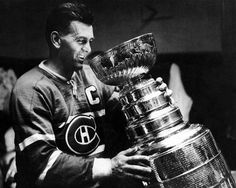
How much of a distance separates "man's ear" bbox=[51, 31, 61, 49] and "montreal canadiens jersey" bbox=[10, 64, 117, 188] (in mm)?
82

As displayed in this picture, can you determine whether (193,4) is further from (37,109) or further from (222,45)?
(37,109)

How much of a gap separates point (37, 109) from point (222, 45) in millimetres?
786

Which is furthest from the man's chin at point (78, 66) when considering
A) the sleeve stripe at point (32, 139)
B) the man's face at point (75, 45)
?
the sleeve stripe at point (32, 139)

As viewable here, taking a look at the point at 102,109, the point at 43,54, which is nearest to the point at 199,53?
the point at 102,109

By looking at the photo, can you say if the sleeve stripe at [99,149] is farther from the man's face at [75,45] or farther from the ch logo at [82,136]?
the man's face at [75,45]

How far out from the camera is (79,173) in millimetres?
797

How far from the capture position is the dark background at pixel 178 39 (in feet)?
3.34

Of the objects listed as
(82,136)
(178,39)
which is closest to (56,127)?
(82,136)

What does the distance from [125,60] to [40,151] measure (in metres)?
0.32

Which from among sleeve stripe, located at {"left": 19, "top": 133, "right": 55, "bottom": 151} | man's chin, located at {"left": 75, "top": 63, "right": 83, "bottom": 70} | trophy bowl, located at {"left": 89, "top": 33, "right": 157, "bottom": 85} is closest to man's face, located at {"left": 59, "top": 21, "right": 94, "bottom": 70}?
man's chin, located at {"left": 75, "top": 63, "right": 83, "bottom": 70}

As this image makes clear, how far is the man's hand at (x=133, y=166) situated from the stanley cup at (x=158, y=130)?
0.02 metres

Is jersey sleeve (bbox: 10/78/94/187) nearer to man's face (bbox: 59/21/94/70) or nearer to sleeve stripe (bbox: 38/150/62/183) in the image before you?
sleeve stripe (bbox: 38/150/62/183)

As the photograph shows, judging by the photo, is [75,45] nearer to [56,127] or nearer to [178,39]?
[56,127]

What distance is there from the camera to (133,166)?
719mm
